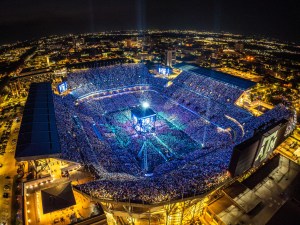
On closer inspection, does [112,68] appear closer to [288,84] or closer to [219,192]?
[219,192]

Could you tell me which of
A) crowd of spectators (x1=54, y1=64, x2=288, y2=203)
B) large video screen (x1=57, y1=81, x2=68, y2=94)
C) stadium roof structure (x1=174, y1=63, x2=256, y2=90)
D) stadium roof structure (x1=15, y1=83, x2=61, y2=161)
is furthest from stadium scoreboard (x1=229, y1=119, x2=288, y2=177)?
large video screen (x1=57, y1=81, x2=68, y2=94)

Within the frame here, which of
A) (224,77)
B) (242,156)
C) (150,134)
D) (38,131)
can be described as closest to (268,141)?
(242,156)

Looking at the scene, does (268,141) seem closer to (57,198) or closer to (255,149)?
(255,149)

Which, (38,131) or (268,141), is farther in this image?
(38,131)

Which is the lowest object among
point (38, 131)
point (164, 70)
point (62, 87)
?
point (62, 87)

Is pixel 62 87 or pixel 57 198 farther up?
pixel 62 87

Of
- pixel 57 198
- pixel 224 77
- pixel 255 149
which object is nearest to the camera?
pixel 57 198

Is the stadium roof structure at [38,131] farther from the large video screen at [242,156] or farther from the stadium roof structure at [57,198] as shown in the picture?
the large video screen at [242,156]
